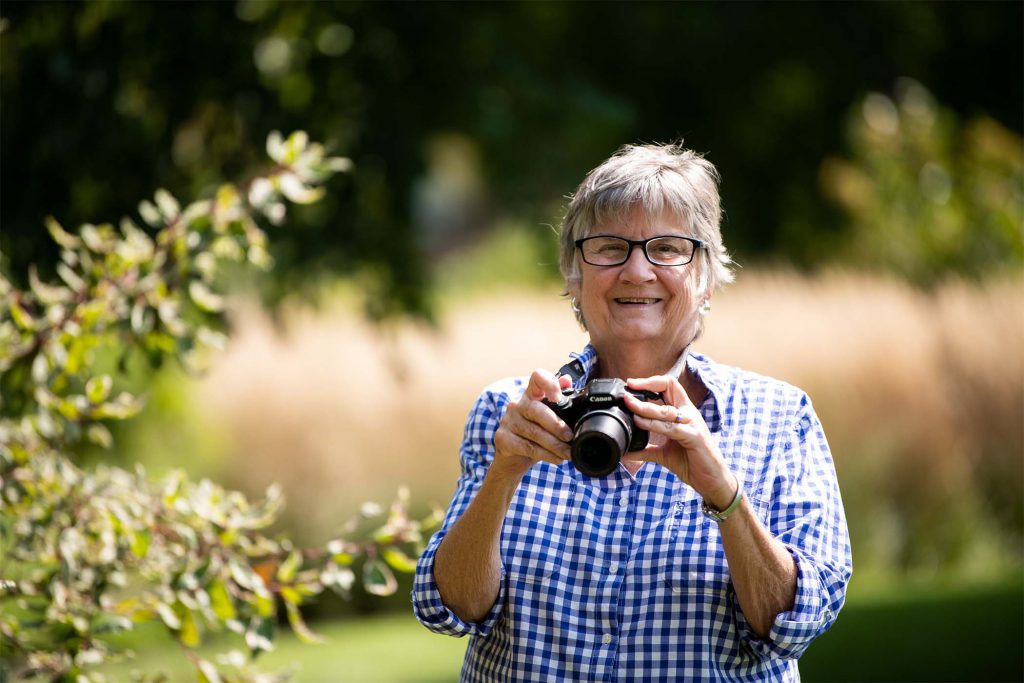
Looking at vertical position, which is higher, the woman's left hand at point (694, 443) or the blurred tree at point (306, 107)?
the blurred tree at point (306, 107)

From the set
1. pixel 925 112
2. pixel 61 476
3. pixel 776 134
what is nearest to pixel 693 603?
pixel 61 476

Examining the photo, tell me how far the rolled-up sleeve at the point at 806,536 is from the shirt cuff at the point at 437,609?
43 cm

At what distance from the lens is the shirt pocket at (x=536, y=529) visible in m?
2.22

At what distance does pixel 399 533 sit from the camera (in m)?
3.16

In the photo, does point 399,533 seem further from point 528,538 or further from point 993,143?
point 993,143

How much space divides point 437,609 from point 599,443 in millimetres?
483

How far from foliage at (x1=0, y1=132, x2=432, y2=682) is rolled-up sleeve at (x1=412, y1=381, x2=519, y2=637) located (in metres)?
0.76

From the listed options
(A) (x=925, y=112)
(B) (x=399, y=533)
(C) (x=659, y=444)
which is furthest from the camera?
(A) (x=925, y=112)

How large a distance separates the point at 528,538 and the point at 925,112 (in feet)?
37.1

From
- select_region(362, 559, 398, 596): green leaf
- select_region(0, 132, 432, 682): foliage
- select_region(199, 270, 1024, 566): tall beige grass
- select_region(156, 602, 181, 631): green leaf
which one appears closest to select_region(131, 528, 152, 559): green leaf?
select_region(0, 132, 432, 682): foliage

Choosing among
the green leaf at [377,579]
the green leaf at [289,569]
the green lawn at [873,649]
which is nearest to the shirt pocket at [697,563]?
the green leaf at [377,579]

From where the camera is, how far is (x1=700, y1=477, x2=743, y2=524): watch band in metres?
2.02

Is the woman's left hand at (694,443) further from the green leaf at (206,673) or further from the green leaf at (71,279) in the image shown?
the green leaf at (71,279)

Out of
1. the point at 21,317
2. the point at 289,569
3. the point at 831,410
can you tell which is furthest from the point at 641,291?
the point at 831,410
